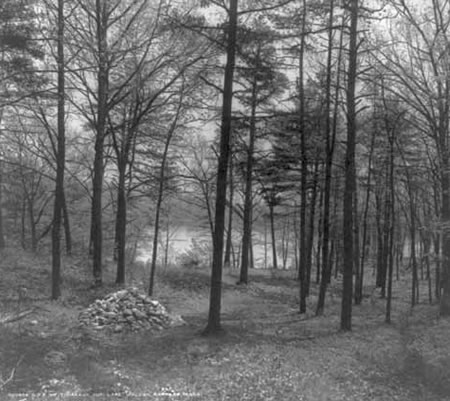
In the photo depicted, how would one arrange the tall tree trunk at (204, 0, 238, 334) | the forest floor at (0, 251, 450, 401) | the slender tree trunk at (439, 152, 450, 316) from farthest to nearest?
the slender tree trunk at (439, 152, 450, 316), the tall tree trunk at (204, 0, 238, 334), the forest floor at (0, 251, 450, 401)

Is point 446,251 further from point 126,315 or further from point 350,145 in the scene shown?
point 126,315

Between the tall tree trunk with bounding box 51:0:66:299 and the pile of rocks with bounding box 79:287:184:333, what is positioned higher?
the tall tree trunk with bounding box 51:0:66:299

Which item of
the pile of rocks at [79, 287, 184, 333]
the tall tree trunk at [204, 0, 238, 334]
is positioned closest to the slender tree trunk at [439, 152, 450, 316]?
the tall tree trunk at [204, 0, 238, 334]

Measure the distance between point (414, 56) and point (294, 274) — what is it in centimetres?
1513

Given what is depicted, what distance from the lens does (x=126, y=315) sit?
10.6 metres

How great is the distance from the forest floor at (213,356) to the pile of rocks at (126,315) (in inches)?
14.5

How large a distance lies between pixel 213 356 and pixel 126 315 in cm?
267

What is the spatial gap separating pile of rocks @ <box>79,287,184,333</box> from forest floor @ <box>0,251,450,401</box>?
1.21 ft

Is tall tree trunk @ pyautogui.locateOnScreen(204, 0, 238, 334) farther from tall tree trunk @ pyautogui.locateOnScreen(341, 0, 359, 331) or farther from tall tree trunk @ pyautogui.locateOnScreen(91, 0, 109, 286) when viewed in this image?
tall tree trunk @ pyautogui.locateOnScreen(91, 0, 109, 286)

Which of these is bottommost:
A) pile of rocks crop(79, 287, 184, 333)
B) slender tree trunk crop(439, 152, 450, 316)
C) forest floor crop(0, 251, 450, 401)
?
forest floor crop(0, 251, 450, 401)

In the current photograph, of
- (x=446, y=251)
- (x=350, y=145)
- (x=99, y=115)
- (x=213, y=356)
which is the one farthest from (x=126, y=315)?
(x=446, y=251)

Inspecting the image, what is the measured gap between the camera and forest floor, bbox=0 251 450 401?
7137 millimetres

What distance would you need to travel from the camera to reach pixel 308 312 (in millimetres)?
15578

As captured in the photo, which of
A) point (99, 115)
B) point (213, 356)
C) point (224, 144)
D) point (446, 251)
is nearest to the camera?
point (213, 356)
